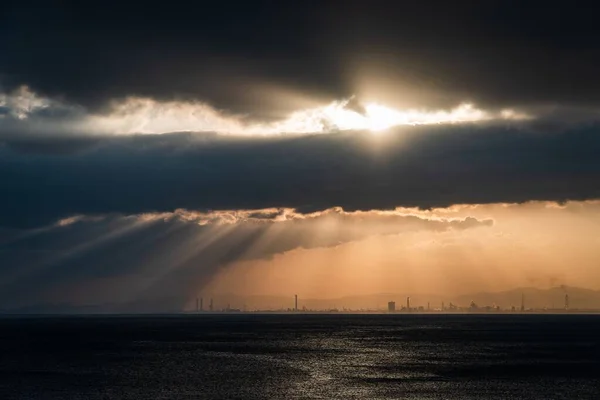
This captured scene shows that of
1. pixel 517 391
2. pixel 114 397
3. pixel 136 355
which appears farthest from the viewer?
pixel 136 355

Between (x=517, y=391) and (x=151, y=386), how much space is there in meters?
46.5

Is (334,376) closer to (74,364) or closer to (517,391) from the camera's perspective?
(517,391)

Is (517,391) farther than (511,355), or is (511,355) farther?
(511,355)

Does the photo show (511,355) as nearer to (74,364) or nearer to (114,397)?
(74,364)

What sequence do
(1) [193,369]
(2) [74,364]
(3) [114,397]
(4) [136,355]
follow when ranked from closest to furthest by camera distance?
(3) [114,397]
(1) [193,369]
(2) [74,364]
(4) [136,355]

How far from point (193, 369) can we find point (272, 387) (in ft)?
95.9

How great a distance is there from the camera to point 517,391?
106m

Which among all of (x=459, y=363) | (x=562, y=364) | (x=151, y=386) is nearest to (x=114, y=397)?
(x=151, y=386)

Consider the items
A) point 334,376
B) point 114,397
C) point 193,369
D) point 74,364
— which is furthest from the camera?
point 74,364

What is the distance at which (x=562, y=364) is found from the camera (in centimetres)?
15200

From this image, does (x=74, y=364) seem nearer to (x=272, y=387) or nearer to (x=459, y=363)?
(x=272, y=387)

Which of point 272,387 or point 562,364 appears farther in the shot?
point 562,364

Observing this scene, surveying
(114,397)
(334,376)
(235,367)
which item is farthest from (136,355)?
(114,397)

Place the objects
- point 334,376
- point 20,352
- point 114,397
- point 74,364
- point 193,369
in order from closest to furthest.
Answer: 1. point 114,397
2. point 334,376
3. point 193,369
4. point 74,364
5. point 20,352
